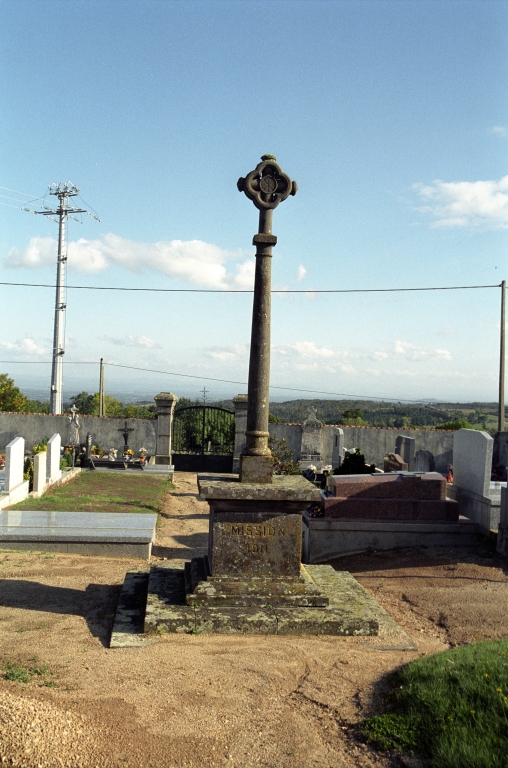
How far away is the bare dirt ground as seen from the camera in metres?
3.70

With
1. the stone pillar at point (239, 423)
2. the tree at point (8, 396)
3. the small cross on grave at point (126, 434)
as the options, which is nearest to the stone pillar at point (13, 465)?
the small cross on grave at point (126, 434)

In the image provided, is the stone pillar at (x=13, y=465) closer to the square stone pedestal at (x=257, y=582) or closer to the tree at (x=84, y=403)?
the square stone pedestal at (x=257, y=582)

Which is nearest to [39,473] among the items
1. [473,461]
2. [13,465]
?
[13,465]

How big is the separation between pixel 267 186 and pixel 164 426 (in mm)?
16453

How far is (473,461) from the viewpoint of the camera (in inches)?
437

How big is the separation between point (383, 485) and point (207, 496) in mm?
5327

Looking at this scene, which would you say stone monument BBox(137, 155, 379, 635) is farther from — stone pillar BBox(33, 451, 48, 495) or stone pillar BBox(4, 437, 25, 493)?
stone pillar BBox(33, 451, 48, 495)

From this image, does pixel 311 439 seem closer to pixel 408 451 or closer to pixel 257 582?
pixel 408 451

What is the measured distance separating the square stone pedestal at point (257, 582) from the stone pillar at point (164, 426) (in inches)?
623

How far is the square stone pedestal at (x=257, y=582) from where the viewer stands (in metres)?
5.73

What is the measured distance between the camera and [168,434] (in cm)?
2227

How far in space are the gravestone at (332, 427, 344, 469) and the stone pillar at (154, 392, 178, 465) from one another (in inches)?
223

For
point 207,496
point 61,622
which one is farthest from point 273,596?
point 61,622

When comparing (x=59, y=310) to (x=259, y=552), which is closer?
(x=259, y=552)
